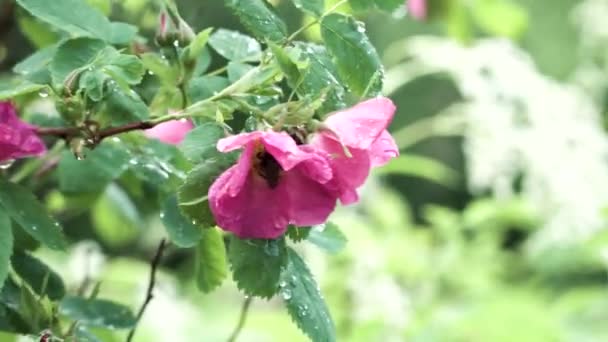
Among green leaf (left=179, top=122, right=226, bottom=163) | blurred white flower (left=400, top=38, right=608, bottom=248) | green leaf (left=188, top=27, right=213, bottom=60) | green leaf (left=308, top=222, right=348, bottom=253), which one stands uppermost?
blurred white flower (left=400, top=38, right=608, bottom=248)

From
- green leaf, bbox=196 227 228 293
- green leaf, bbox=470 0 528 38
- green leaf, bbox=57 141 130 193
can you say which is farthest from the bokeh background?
green leaf, bbox=196 227 228 293

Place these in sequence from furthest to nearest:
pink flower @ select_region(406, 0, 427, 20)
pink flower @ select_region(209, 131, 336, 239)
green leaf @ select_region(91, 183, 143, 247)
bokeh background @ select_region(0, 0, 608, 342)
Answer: bokeh background @ select_region(0, 0, 608, 342), pink flower @ select_region(406, 0, 427, 20), green leaf @ select_region(91, 183, 143, 247), pink flower @ select_region(209, 131, 336, 239)

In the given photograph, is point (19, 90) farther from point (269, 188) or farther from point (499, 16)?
point (499, 16)

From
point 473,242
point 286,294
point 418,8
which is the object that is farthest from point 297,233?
point 473,242

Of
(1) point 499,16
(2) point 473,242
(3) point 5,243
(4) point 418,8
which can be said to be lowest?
(3) point 5,243

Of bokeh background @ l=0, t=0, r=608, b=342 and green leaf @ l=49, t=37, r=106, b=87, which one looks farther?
bokeh background @ l=0, t=0, r=608, b=342

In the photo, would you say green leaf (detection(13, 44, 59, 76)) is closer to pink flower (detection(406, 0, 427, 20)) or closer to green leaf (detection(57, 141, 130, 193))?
green leaf (detection(57, 141, 130, 193))

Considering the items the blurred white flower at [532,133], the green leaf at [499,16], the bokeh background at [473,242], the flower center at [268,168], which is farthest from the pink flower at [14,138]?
the blurred white flower at [532,133]

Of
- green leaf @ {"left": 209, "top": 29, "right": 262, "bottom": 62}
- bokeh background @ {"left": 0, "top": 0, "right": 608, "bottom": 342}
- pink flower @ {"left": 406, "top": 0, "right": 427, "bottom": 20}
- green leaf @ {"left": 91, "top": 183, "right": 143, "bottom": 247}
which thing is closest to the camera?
green leaf @ {"left": 209, "top": 29, "right": 262, "bottom": 62}
